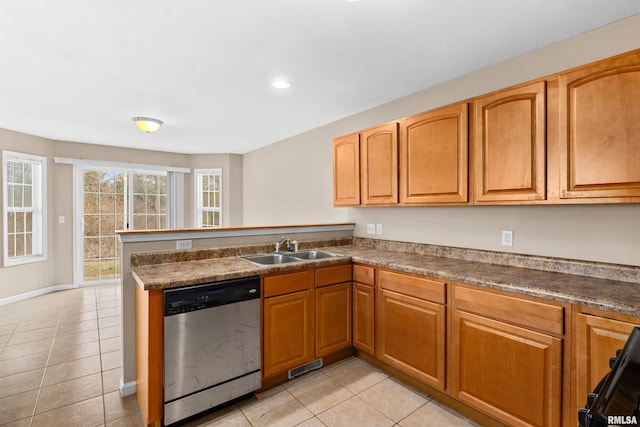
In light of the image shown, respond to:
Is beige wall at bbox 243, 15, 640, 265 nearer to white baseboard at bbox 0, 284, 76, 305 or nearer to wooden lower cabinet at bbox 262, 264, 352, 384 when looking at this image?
wooden lower cabinet at bbox 262, 264, 352, 384

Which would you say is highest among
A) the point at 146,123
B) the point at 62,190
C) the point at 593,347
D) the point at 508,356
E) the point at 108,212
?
the point at 146,123

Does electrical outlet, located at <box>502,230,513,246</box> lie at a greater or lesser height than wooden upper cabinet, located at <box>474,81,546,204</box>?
lesser

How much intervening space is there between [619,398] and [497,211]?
6.22 feet

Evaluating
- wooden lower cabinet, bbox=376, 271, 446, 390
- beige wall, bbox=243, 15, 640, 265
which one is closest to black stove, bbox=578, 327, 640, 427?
wooden lower cabinet, bbox=376, 271, 446, 390

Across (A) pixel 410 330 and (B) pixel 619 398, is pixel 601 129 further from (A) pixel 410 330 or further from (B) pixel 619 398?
(A) pixel 410 330

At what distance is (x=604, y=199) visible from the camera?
1659 mm

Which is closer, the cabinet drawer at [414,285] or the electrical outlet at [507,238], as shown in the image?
the cabinet drawer at [414,285]

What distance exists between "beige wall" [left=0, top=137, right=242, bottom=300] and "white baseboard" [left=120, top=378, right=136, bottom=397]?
3.64 metres

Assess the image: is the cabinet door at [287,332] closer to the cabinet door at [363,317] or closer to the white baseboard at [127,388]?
the cabinet door at [363,317]

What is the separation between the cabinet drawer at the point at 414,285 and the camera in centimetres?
210

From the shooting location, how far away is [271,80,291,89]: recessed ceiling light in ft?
9.20

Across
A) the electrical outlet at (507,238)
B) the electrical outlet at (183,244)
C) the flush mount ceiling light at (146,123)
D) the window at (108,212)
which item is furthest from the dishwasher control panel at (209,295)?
the window at (108,212)

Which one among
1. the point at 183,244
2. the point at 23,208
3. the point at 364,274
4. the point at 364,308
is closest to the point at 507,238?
the point at 364,274

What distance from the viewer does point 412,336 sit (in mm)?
2283
